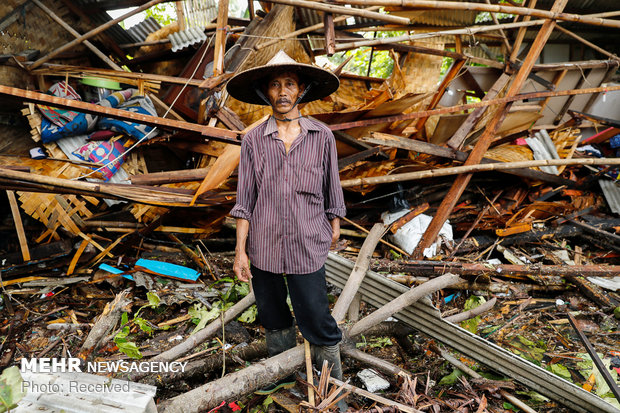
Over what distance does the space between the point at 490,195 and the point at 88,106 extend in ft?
16.7

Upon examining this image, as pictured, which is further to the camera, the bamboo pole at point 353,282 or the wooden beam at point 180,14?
the wooden beam at point 180,14

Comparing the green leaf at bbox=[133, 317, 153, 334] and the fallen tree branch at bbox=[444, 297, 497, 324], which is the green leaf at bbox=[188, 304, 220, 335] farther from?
the fallen tree branch at bbox=[444, 297, 497, 324]

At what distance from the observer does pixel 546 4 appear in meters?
7.29

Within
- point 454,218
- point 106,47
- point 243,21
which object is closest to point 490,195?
point 454,218

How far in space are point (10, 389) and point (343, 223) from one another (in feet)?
12.8

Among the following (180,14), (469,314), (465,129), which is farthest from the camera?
(180,14)

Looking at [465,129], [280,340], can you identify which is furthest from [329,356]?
[465,129]

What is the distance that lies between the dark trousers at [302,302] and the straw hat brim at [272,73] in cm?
→ 114

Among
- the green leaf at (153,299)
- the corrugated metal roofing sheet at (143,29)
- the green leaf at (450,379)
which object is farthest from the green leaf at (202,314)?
the corrugated metal roofing sheet at (143,29)

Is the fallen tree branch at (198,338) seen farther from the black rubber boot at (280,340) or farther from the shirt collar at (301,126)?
the shirt collar at (301,126)

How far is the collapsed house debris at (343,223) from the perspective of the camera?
2426 mm

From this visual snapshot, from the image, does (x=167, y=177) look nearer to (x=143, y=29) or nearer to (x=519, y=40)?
(x=143, y=29)

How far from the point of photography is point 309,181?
7.04 feet

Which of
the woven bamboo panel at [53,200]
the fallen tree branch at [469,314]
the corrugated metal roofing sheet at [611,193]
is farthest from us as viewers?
the corrugated metal roofing sheet at [611,193]
